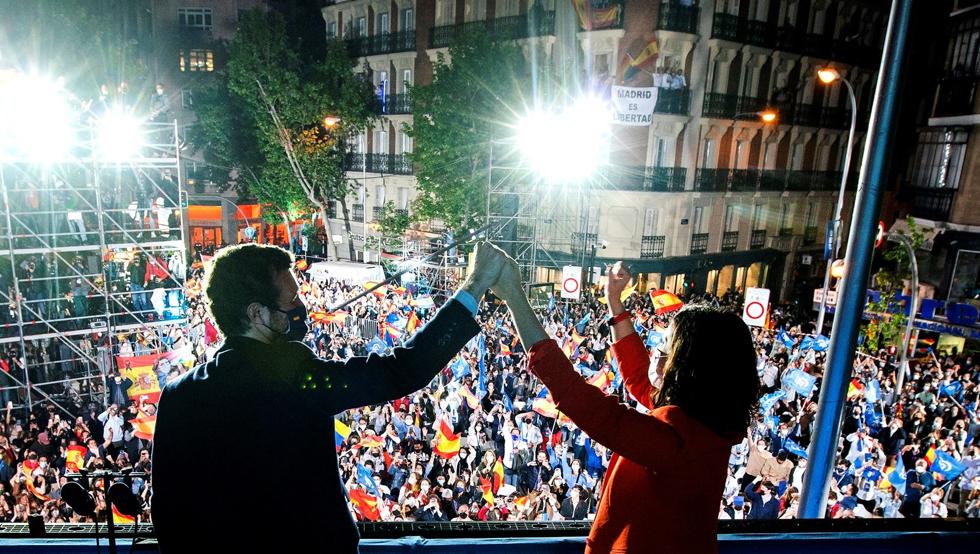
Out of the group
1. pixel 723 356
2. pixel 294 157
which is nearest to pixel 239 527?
pixel 723 356

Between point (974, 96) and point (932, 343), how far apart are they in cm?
784

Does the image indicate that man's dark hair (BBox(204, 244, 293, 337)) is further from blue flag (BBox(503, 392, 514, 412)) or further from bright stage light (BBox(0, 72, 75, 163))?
bright stage light (BBox(0, 72, 75, 163))

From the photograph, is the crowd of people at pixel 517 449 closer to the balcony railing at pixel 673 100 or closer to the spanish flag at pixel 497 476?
the spanish flag at pixel 497 476

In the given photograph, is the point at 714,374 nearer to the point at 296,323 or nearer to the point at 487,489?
the point at 296,323

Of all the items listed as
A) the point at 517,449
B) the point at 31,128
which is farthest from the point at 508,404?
the point at 31,128

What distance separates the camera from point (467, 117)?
69.6 feet

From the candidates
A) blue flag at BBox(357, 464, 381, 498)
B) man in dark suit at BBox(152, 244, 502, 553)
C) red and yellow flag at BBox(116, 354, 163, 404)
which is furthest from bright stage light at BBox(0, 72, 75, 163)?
man in dark suit at BBox(152, 244, 502, 553)

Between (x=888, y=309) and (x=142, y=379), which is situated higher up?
(x=888, y=309)

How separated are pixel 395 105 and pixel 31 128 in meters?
18.8

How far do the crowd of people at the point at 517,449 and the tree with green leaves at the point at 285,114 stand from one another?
1605 cm

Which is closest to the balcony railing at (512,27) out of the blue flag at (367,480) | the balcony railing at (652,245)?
the balcony railing at (652,245)

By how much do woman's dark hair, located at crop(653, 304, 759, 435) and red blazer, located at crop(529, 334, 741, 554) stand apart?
42 mm

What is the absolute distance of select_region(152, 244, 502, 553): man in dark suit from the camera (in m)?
1.49

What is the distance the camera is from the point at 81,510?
214 cm
